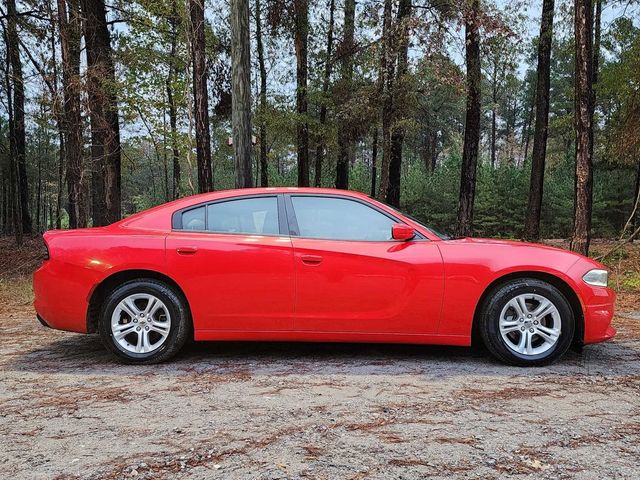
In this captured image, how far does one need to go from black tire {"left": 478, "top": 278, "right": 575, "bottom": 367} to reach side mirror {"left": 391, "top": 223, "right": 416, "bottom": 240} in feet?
2.96

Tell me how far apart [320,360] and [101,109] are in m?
10.4

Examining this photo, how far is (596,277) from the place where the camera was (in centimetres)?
432

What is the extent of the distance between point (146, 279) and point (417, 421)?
2669 mm

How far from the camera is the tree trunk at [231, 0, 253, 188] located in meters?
8.62

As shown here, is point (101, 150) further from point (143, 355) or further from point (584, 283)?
point (584, 283)

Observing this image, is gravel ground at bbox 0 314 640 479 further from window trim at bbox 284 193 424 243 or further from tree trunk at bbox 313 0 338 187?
tree trunk at bbox 313 0 338 187

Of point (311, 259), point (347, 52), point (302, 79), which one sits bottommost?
point (311, 259)

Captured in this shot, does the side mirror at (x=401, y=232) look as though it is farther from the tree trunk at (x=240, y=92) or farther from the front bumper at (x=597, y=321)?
the tree trunk at (x=240, y=92)

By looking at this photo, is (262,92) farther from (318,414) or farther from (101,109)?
(318,414)

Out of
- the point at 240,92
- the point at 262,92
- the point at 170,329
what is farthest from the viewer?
the point at 262,92

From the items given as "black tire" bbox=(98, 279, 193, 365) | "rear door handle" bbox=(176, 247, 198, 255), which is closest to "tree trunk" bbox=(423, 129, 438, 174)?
"rear door handle" bbox=(176, 247, 198, 255)

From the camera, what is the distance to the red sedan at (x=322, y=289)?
426 centimetres

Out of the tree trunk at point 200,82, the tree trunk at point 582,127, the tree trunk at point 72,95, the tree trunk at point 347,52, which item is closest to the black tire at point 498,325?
the tree trunk at point 582,127

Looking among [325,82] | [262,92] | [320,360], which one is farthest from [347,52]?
[320,360]
